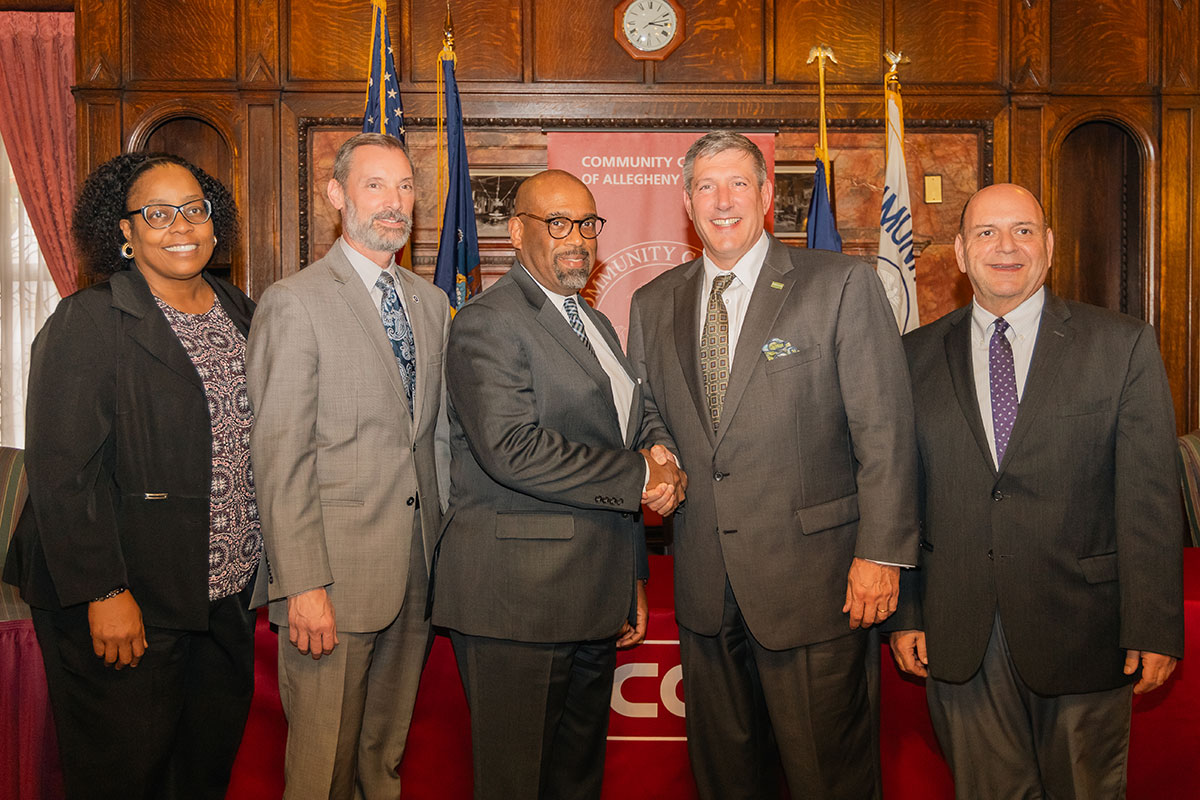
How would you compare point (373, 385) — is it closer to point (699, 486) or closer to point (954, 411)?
point (699, 486)

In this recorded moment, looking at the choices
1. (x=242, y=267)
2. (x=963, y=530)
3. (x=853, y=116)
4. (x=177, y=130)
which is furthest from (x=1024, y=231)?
(x=177, y=130)

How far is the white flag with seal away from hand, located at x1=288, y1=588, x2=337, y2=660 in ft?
11.4

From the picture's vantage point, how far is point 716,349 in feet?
7.41

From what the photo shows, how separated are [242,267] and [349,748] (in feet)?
13.4

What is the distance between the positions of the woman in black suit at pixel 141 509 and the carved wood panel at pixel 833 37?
4240 mm

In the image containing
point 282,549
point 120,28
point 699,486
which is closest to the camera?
point 282,549

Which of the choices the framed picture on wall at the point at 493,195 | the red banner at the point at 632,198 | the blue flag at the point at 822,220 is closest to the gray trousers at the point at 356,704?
the blue flag at the point at 822,220

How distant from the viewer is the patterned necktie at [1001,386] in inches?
85.2

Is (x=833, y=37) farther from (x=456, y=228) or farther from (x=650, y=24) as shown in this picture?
(x=456, y=228)

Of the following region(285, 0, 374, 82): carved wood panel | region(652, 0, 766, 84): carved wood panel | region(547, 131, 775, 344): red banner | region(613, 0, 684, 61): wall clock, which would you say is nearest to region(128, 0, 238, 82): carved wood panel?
region(285, 0, 374, 82): carved wood panel

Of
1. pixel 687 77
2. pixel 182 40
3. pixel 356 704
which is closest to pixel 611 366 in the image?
pixel 356 704

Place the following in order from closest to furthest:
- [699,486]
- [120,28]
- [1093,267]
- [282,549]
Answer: [282,549]
[699,486]
[120,28]
[1093,267]

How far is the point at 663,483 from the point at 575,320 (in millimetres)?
524

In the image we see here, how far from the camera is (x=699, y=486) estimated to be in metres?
2.23
